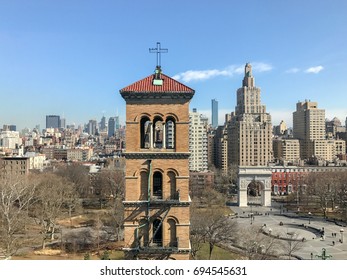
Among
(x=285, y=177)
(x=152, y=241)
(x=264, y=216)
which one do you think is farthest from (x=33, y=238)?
(x=285, y=177)

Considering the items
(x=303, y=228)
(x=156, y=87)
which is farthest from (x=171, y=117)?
(x=303, y=228)

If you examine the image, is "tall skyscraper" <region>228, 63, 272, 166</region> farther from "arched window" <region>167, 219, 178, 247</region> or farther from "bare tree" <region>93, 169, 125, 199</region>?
"arched window" <region>167, 219, 178, 247</region>

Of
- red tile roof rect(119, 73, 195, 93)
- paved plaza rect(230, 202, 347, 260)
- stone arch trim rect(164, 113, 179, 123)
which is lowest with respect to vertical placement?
paved plaza rect(230, 202, 347, 260)

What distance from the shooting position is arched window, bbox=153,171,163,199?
49.2 feet

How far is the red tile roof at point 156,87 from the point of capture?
1482cm

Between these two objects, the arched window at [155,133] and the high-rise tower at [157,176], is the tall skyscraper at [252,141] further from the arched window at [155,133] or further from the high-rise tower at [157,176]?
the high-rise tower at [157,176]

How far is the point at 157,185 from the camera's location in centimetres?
1517

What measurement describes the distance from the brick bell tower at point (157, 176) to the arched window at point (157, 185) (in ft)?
0.14

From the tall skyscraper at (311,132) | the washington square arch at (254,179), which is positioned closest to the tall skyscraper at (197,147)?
the washington square arch at (254,179)

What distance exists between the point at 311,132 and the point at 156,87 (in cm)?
12338

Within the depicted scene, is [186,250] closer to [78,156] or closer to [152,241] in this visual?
[152,241]

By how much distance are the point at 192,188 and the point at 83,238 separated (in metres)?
38.3

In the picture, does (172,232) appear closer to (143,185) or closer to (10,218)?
(143,185)

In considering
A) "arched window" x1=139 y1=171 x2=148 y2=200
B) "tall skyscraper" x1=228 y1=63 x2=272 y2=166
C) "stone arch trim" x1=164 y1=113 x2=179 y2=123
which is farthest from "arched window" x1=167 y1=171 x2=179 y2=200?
"tall skyscraper" x1=228 y1=63 x2=272 y2=166
